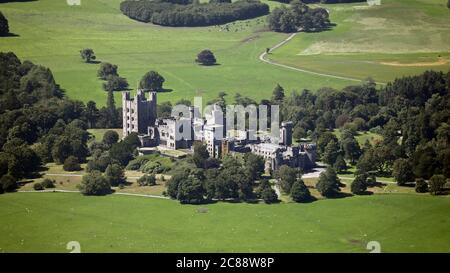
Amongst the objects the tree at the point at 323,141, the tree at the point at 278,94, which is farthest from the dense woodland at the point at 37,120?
the tree at the point at 323,141

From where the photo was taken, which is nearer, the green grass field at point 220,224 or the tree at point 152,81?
the green grass field at point 220,224

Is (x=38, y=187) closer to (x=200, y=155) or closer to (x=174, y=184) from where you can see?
(x=174, y=184)

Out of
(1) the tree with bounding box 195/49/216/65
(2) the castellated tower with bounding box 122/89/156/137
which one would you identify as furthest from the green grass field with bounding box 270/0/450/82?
(2) the castellated tower with bounding box 122/89/156/137

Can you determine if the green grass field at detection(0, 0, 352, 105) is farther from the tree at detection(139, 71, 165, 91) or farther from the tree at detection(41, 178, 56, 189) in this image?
the tree at detection(41, 178, 56, 189)

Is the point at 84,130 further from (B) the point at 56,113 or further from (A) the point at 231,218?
(A) the point at 231,218

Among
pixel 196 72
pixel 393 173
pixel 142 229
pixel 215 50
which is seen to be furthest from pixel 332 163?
pixel 215 50

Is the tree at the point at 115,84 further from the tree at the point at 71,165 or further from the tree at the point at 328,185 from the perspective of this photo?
the tree at the point at 328,185
